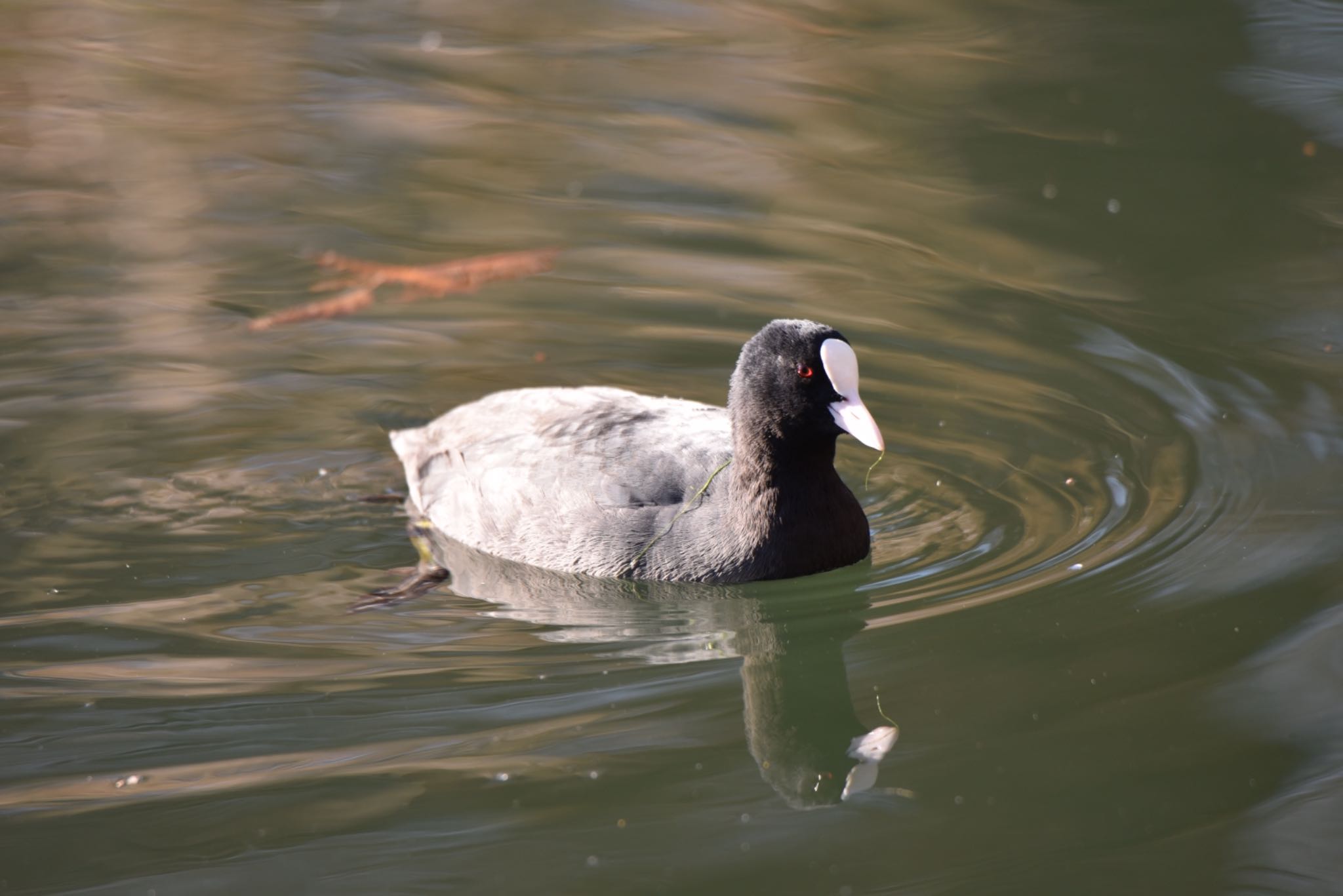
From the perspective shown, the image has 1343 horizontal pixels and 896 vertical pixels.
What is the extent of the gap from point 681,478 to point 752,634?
0.65 metres

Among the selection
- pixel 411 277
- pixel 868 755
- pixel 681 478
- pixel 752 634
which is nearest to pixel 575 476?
pixel 681 478

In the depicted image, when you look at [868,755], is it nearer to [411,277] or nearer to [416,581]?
[416,581]

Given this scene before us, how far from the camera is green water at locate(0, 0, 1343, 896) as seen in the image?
3.35 metres

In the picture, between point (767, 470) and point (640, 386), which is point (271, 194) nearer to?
point (640, 386)

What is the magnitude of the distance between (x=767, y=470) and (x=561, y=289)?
2.79 meters

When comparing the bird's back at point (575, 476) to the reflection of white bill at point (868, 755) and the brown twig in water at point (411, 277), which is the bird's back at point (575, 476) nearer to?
the reflection of white bill at point (868, 755)

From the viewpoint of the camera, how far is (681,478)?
4734 millimetres

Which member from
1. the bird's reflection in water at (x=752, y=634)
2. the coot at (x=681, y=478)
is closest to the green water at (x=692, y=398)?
the bird's reflection in water at (x=752, y=634)

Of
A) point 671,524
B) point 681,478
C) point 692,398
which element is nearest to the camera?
point 671,524

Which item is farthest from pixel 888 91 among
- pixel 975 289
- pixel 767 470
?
pixel 767 470

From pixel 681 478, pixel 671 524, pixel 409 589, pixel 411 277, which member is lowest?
pixel 409 589

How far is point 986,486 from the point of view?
16.9ft

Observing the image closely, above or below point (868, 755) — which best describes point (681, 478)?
above

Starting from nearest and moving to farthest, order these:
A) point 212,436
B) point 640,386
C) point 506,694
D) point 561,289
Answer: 1. point 506,694
2. point 212,436
3. point 640,386
4. point 561,289
